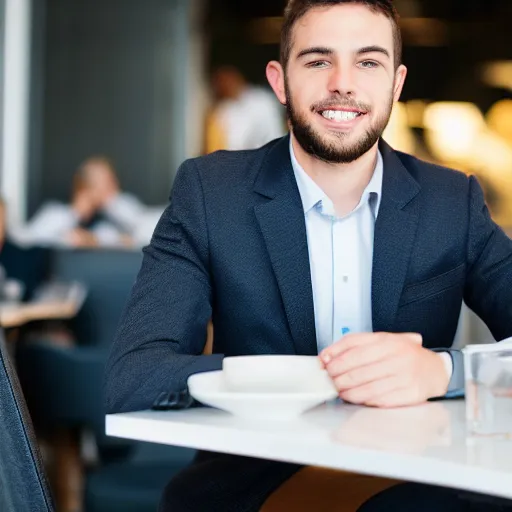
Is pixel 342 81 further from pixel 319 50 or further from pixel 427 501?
pixel 427 501

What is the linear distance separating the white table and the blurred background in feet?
18.7

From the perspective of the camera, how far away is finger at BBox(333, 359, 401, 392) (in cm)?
123

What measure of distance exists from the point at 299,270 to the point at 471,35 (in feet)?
25.8

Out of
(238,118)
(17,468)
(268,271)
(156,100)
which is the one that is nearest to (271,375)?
(17,468)

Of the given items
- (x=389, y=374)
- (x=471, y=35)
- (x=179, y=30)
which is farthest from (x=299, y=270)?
(x=471, y=35)

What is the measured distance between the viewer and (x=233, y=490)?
1458 mm

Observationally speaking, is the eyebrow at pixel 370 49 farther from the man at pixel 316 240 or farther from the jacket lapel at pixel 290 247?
the jacket lapel at pixel 290 247

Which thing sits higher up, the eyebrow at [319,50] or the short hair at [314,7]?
the short hair at [314,7]

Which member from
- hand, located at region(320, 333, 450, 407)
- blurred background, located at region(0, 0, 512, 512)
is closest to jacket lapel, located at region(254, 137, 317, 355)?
hand, located at region(320, 333, 450, 407)

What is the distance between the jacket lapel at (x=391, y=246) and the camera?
1.63m

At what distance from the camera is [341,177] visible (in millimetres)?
1703

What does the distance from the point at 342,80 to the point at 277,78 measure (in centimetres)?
22

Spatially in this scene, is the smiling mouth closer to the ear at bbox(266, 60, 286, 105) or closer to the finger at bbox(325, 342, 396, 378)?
the ear at bbox(266, 60, 286, 105)

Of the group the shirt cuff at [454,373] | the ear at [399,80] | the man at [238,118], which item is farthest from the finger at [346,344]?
the man at [238,118]
